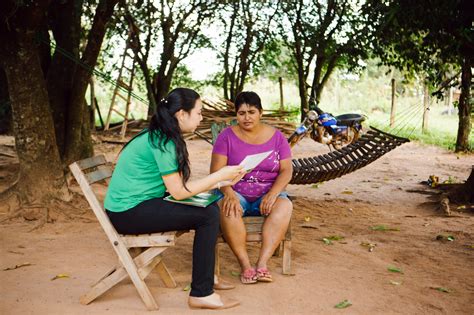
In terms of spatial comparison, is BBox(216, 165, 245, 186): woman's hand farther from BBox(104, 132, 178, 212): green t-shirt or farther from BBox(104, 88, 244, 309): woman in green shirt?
BBox(104, 132, 178, 212): green t-shirt

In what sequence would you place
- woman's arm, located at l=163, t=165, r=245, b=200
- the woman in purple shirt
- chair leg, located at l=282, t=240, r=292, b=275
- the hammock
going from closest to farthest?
woman's arm, located at l=163, t=165, r=245, b=200 → the woman in purple shirt → chair leg, located at l=282, t=240, r=292, b=275 → the hammock

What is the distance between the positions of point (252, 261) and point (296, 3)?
10412 millimetres

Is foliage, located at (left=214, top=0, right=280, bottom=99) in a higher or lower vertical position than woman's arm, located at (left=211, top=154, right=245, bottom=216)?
higher

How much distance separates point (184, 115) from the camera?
331 centimetres

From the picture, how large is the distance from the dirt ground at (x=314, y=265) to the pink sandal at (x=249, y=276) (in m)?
0.04

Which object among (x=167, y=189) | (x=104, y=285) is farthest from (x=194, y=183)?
(x=104, y=285)

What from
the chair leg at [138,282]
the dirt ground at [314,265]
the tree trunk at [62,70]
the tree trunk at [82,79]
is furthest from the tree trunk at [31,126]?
the chair leg at [138,282]

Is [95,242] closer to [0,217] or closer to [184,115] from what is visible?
[0,217]

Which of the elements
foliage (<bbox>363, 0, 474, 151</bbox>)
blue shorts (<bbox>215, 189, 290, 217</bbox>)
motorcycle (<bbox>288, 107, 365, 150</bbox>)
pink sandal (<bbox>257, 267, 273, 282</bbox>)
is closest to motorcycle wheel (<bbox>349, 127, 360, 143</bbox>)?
motorcycle (<bbox>288, 107, 365, 150</bbox>)

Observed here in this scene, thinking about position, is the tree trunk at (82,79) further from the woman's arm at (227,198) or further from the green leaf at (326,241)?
the green leaf at (326,241)

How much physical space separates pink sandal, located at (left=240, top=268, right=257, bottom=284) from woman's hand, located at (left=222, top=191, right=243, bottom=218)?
369mm

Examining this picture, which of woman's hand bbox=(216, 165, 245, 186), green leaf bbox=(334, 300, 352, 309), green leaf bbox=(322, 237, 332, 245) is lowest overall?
green leaf bbox=(322, 237, 332, 245)

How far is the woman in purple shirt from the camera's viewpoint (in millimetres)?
3904

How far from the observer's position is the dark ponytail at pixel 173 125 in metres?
3.21
